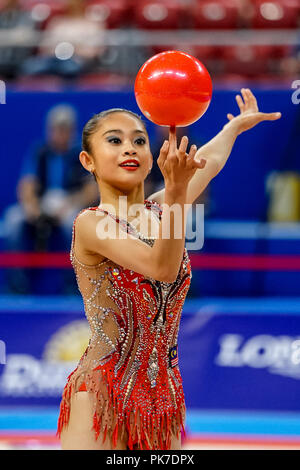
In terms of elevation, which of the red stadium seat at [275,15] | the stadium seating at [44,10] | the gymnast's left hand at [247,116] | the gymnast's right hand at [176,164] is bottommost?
the gymnast's right hand at [176,164]

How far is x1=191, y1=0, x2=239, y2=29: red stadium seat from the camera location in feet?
22.5

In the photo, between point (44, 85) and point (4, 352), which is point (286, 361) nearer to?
point (4, 352)

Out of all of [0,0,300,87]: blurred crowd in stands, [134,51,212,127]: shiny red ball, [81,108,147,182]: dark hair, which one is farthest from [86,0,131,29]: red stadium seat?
[134,51,212,127]: shiny red ball

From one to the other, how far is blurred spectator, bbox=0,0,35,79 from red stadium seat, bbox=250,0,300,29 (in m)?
2.07

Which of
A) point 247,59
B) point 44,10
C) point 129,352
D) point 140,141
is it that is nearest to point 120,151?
point 140,141

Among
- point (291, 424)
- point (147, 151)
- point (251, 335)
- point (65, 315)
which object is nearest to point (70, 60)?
point (65, 315)

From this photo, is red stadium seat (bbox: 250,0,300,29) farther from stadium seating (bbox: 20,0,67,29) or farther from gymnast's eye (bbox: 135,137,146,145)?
gymnast's eye (bbox: 135,137,146,145)

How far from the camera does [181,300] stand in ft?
7.69

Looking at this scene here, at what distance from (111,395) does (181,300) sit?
14.4 inches

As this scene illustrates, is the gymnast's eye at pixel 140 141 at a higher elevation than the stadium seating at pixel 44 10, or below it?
below

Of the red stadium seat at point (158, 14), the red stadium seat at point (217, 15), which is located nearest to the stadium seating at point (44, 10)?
the red stadium seat at point (158, 14)

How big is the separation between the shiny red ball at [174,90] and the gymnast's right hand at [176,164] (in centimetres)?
20

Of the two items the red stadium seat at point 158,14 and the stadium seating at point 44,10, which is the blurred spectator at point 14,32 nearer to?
the stadium seating at point 44,10

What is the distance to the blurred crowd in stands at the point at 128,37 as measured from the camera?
247 inches
